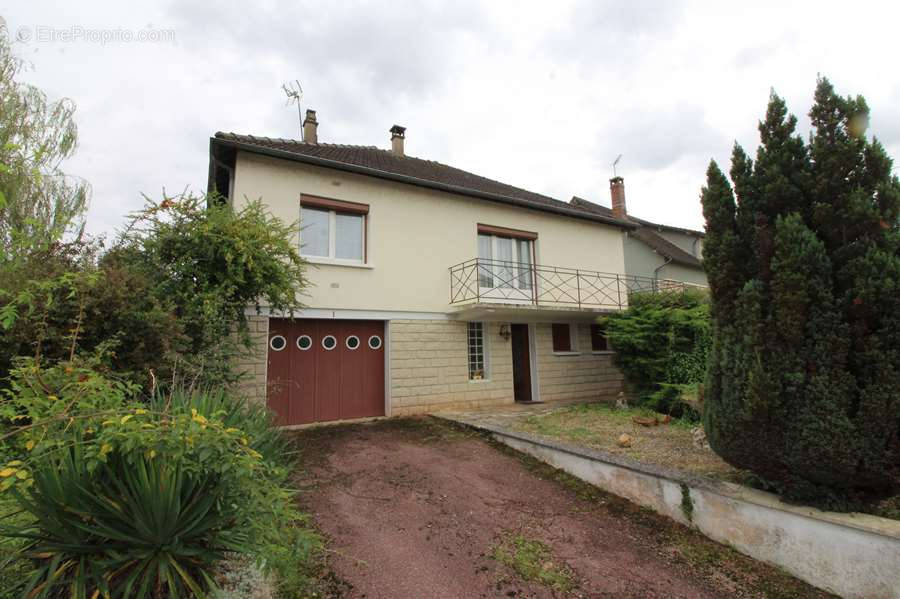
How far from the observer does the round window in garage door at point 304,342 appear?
8416 millimetres

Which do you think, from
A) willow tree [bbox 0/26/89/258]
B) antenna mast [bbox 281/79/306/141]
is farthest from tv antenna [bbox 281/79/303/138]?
willow tree [bbox 0/26/89/258]

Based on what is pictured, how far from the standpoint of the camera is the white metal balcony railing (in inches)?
400

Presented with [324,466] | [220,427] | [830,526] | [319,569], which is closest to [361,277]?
[324,466]

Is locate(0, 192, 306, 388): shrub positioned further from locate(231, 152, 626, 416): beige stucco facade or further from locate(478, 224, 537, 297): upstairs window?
locate(478, 224, 537, 297): upstairs window

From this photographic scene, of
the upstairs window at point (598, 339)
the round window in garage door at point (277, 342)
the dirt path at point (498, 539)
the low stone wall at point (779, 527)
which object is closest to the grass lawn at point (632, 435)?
the low stone wall at point (779, 527)

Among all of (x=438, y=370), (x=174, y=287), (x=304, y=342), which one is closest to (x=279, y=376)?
(x=304, y=342)

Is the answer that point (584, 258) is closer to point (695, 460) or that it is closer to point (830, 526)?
point (695, 460)

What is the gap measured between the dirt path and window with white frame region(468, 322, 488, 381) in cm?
467

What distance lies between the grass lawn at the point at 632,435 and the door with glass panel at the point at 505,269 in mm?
3133

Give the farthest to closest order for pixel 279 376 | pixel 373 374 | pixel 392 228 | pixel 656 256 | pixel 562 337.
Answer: pixel 656 256 < pixel 562 337 < pixel 392 228 < pixel 373 374 < pixel 279 376

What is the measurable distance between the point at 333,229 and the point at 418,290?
2259 mm

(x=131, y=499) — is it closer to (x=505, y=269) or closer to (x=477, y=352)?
(x=477, y=352)

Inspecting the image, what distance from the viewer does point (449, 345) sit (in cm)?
986

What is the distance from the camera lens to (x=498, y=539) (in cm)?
373
